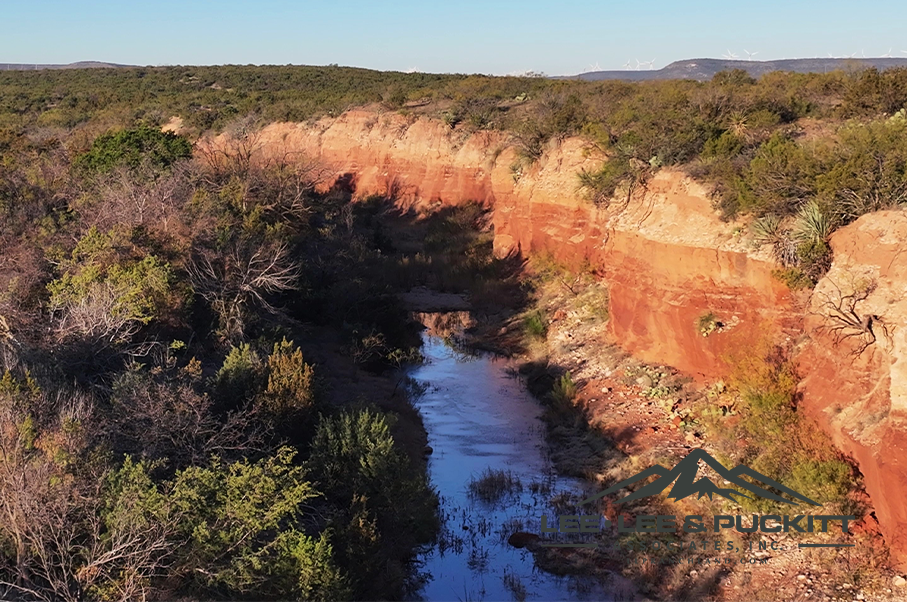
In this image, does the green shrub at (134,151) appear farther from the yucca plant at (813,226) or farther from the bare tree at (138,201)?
the yucca plant at (813,226)

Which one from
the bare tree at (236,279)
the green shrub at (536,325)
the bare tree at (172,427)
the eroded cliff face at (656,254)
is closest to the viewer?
the bare tree at (172,427)

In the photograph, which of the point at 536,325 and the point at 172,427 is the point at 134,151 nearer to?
the point at 536,325

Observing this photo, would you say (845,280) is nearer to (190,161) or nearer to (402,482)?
(402,482)

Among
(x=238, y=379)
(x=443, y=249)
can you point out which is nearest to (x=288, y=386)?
(x=238, y=379)

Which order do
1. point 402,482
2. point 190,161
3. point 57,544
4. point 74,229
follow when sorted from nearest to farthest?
point 57,544
point 402,482
point 74,229
point 190,161

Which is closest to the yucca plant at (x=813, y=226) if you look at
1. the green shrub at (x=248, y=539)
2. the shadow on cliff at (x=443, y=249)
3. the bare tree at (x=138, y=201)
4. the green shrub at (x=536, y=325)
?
the green shrub at (x=536, y=325)

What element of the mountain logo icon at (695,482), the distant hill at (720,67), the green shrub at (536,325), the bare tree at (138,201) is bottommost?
the mountain logo icon at (695,482)

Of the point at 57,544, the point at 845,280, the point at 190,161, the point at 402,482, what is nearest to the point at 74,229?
the point at 190,161
